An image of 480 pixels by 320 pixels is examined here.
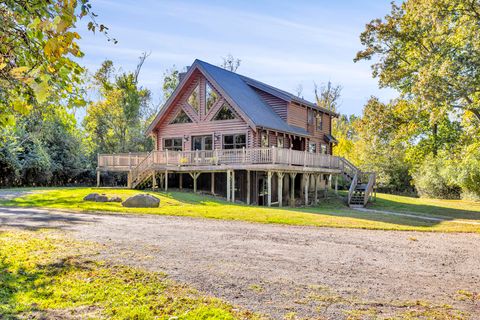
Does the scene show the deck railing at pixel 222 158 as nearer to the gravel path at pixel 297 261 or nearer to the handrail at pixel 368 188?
the handrail at pixel 368 188

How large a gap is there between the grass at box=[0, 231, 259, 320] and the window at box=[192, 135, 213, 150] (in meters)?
21.6

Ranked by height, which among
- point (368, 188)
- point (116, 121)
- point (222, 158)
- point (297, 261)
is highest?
point (116, 121)

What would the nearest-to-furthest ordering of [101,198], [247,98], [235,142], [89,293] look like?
[89,293]
[101,198]
[235,142]
[247,98]

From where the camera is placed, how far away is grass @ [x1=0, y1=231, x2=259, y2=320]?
5191 mm

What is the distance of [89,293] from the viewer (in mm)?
5914

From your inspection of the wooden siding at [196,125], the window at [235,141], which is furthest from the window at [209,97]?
the window at [235,141]

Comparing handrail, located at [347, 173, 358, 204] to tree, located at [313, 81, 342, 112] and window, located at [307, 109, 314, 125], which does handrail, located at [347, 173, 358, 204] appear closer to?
window, located at [307, 109, 314, 125]

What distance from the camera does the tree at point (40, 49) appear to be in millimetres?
3410

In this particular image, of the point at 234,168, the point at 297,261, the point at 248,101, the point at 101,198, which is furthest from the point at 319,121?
the point at 297,261

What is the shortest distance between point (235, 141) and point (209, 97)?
399 cm

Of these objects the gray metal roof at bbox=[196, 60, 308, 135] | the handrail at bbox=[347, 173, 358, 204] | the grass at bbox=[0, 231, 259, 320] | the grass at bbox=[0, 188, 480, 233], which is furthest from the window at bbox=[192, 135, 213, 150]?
the grass at bbox=[0, 231, 259, 320]

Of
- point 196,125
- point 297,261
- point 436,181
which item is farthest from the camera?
point 436,181

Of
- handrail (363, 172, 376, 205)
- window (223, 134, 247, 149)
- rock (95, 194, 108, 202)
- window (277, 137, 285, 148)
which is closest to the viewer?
rock (95, 194, 108, 202)

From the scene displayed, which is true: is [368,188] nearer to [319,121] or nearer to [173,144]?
[319,121]
